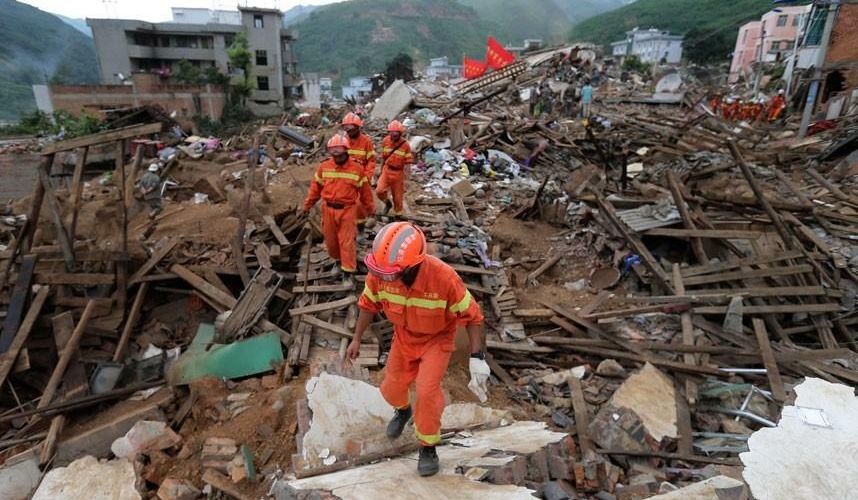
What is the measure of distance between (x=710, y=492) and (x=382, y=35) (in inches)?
3640

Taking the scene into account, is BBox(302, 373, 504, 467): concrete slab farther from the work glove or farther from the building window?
the building window

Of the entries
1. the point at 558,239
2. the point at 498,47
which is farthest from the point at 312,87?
the point at 558,239

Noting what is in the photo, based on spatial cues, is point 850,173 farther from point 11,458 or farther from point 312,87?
point 312,87

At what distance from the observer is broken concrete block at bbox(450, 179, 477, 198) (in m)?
8.94

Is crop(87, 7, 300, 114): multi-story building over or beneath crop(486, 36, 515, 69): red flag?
over

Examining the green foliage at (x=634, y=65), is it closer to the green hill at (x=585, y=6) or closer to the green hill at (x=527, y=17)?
the green hill at (x=527, y=17)

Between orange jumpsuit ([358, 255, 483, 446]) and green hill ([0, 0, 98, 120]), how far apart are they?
48.7m

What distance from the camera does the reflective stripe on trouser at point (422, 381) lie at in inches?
111

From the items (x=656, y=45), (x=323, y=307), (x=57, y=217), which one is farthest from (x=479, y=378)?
(x=656, y=45)

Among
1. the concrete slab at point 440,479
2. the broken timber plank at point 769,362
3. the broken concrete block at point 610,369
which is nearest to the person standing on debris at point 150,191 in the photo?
the concrete slab at point 440,479

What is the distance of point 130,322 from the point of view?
5.98m

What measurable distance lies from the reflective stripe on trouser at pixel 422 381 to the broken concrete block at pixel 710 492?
1467mm

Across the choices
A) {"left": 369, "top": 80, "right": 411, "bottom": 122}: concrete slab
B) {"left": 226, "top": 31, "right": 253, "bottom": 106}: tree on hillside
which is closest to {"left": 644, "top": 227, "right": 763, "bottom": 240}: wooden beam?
{"left": 369, "top": 80, "right": 411, "bottom": 122}: concrete slab

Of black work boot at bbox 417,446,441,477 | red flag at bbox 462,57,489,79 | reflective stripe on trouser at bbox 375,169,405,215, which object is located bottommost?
black work boot at bbox 417,446,441,477
